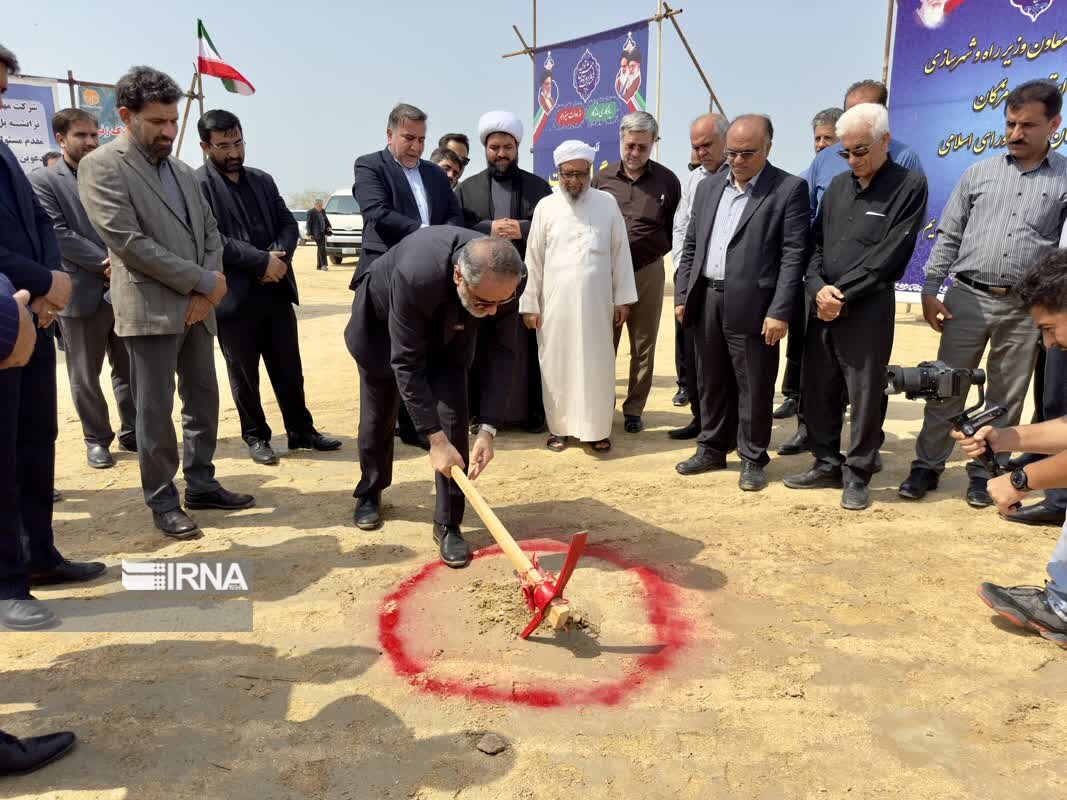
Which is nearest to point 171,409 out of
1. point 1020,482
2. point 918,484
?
point 1020,482

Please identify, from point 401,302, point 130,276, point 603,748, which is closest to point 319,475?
point 130,276

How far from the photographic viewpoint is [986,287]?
376 centimetres

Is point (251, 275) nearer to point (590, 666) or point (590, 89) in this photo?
point (590, 666)

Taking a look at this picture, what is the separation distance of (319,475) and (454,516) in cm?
141

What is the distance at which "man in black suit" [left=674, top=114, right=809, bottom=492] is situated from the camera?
13.0 feet

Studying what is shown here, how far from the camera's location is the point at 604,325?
484cm

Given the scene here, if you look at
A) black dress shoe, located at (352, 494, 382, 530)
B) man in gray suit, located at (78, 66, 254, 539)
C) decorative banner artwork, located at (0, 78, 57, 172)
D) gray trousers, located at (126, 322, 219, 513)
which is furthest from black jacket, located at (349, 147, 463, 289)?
decorative banner artwork, located at (0, 78, 57, 172)

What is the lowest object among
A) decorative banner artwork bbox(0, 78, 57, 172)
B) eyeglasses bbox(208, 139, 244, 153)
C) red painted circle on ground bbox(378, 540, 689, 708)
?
red painted circle on ground bbox(378, 540, 689, 708)

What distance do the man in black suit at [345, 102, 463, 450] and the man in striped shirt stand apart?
2.88 metres

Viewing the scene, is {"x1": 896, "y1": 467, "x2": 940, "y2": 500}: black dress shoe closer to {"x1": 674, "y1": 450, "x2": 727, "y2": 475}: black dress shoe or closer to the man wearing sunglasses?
the man wearing sunglasses

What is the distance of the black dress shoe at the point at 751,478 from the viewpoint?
421cm

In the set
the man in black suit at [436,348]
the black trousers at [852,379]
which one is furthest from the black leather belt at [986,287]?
the man in black suit at [436,348]

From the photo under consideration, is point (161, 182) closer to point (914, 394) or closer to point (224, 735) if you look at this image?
point (224, 735)

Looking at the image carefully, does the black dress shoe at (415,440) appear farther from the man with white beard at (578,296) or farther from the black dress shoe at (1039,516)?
the black dress shoe at (1039,516)
